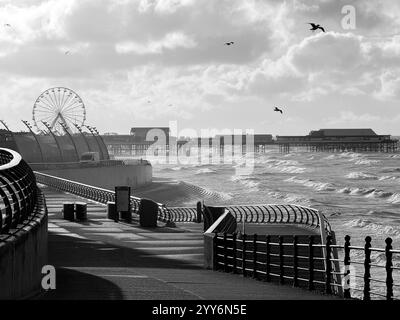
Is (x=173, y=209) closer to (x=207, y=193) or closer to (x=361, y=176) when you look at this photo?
(x=207, y=193)

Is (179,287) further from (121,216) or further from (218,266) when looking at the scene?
(121,216)

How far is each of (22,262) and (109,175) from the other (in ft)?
293

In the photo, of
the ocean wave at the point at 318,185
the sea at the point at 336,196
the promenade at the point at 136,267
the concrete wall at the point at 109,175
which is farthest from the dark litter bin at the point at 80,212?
the ocean wave at the point at 318,185

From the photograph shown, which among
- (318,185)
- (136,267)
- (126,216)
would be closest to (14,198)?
Answer: (136,267)

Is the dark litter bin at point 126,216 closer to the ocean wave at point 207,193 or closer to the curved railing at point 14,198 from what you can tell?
the curved railing at point 14,198

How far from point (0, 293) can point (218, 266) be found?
9.55 meters

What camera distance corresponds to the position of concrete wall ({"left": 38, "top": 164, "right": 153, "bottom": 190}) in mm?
90725

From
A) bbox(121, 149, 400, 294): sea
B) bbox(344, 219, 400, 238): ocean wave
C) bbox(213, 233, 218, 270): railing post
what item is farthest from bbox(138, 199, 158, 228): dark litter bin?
bbox(344, 219, 400, 238): ocean wave

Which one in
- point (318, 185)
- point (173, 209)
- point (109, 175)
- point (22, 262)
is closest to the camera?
point (22, 262)

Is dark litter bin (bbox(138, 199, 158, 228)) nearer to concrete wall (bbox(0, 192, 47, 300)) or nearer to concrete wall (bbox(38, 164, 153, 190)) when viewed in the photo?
concrete wall (bbox(0, 192, 47, 300))

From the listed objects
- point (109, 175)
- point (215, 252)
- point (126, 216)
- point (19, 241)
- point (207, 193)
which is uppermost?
point (19, 241)

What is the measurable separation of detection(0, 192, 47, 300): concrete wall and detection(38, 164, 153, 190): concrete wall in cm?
7239

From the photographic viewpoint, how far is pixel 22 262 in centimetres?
1265
